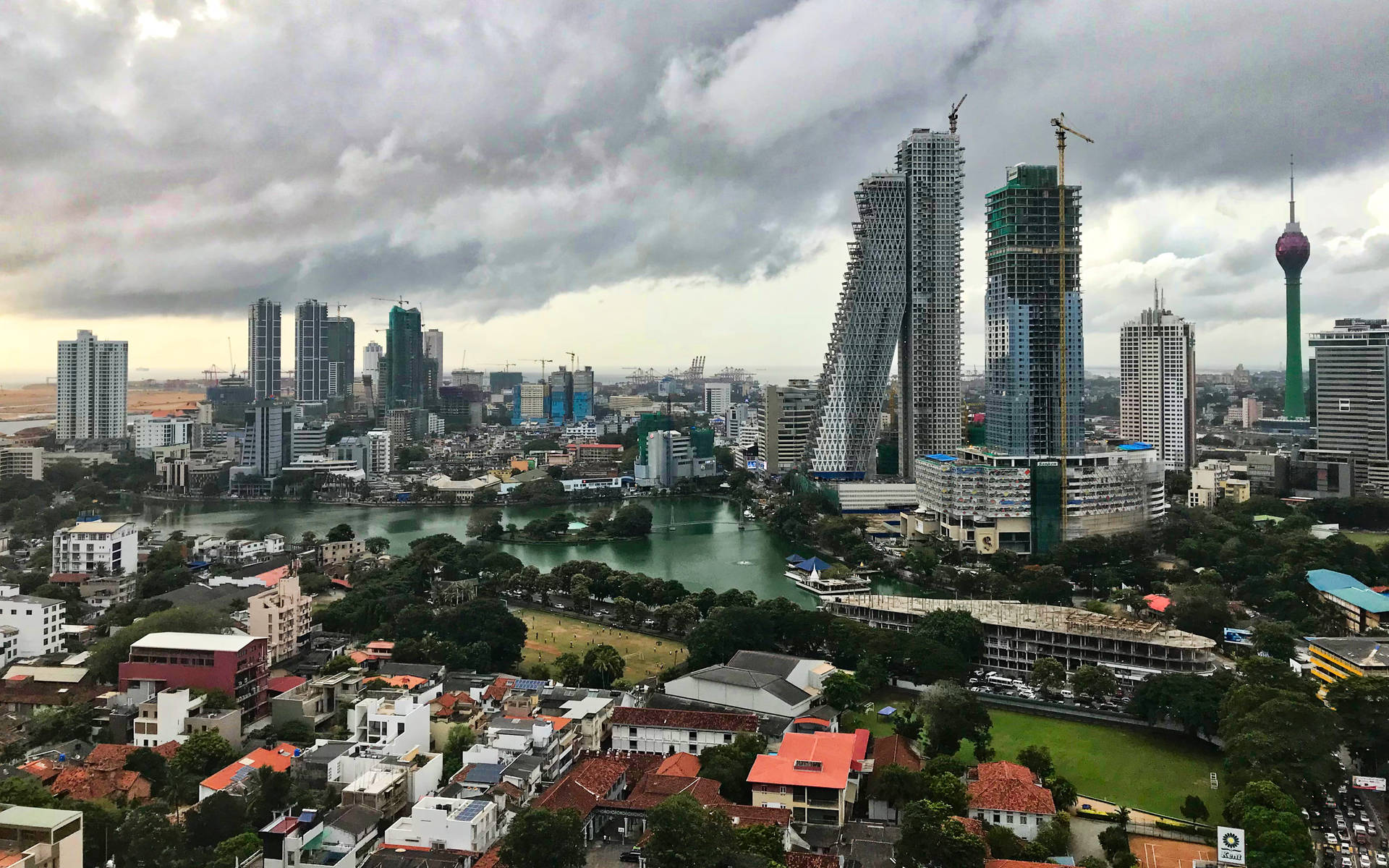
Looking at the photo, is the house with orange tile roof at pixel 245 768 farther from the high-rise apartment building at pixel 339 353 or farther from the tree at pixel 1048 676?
the high-rise apartment building at pixel 339 353

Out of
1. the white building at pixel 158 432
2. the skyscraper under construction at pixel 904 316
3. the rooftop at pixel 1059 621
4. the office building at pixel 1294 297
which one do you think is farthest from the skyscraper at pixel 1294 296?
the white building at pixel 158 432

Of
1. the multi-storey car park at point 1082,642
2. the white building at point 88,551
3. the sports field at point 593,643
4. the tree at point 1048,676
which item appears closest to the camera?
the tree at point 1048,676

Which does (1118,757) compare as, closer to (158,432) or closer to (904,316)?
(904,316)

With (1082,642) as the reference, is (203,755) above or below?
below

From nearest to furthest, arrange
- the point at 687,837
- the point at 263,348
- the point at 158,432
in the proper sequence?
the point at 687,837
the point at 158,432
the point at 263,348

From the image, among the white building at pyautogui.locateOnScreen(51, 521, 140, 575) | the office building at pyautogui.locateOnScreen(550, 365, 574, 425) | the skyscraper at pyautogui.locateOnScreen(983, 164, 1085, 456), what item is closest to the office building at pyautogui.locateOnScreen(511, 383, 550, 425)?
the office building at pyautogui.locateOnScreen(550, 365, 574, 425)

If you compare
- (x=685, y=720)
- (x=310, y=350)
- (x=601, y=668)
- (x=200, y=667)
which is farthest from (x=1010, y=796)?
(x=310, y=350)

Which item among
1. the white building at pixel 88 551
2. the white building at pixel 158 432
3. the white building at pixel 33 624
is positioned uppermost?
the white building at pixel 158 432
